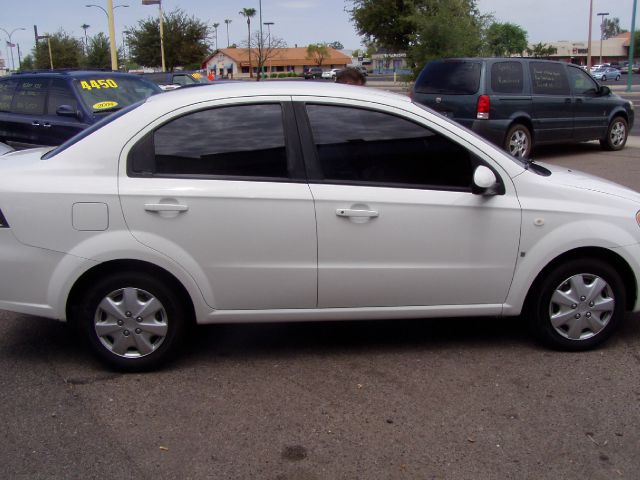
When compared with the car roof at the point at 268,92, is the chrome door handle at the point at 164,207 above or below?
below

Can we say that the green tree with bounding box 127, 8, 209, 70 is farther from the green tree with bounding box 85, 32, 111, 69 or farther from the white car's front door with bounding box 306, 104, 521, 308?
A: the white car's front door with bounding box 306, 104, 521, 308

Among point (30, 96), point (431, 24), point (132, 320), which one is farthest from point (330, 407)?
point (431, 24)

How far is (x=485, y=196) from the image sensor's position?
4.09 meters

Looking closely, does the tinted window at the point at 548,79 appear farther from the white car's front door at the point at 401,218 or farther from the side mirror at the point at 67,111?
the white car's front door at the point at 401,218

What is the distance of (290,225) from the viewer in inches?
154

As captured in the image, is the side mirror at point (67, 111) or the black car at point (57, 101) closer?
the side mirror at point (67, 111)

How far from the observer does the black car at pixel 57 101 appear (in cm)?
973

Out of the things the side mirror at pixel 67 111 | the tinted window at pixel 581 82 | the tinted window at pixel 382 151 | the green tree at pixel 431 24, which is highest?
the green tree at pixel 431 24

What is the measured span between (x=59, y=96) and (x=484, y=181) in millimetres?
7840

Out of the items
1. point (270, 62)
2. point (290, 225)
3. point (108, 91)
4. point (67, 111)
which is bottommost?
point (290, 225)

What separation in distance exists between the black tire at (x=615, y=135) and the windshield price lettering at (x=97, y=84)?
374 inches

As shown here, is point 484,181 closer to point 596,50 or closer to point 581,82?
point 581,82

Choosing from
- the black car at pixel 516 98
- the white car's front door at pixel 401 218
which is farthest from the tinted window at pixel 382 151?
the black car at pixel 516 98

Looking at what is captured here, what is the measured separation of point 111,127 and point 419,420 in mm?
2378
